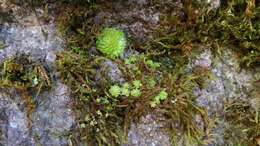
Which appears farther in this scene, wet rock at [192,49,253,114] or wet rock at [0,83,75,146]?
wet rock at [192,49,253,114]

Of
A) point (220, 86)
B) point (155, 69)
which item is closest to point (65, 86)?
point (155, 69)

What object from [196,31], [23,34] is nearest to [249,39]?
[196,31]

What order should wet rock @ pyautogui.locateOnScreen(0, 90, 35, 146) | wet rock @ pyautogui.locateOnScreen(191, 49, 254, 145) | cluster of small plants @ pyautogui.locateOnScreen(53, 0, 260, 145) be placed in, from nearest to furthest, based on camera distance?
wet rock @ pyautogui.locateOnScreen(0, 90, 35, 146), cluster of small plants @ pyautogui.locateOnScreen(53, 0, 260, 145), wet rock @ pyautogui.locateOnScreen(191, 49, 254, 145)

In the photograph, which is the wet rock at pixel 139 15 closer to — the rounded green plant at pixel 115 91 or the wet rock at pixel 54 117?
the rounded green plant at pixel 115 91

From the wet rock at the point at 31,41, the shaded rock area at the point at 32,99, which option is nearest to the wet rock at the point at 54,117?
the shaded rock area at the point at 32,99

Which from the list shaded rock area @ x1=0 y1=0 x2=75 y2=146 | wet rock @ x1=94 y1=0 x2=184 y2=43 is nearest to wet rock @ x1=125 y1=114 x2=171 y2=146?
shaded rock area @ x1=0 y1=0 x2=75 y2=146

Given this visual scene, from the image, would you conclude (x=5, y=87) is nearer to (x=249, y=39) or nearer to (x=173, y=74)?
(x=173, y=74)

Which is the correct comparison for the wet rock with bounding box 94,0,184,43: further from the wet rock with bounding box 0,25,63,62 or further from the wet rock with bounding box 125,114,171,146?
the wet rock with bounding box 125,114,171,146

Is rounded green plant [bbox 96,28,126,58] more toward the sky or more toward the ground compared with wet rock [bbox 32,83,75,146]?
more toward the sky
